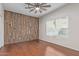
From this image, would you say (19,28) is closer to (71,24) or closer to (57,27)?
(57,27)

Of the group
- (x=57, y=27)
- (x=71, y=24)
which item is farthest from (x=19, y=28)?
(x=71, y=24)

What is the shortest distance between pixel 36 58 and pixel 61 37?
4.29 meters

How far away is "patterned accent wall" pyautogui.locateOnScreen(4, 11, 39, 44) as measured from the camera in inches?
243

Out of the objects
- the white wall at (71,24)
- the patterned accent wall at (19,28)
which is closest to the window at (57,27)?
the white wall at (71,24)

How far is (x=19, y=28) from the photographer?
22.9ft

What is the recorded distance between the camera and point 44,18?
739 cm

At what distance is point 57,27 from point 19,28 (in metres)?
2.69

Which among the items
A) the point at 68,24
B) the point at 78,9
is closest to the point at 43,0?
the point at 78,9

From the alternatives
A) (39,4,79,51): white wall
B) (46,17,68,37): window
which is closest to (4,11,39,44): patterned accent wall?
(46,17,68,37): window

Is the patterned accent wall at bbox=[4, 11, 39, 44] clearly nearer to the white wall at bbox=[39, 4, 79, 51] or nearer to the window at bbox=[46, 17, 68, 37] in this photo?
the window at bbox=[46, 17, 68, 37]

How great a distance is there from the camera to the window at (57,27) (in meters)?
4.93

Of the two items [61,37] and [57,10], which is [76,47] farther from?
[57,10]

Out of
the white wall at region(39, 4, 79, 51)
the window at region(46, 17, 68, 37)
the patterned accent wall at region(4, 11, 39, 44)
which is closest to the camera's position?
the white wall at region(39, 4, 79, 51)

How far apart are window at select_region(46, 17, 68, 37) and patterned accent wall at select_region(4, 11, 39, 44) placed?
1.48m
